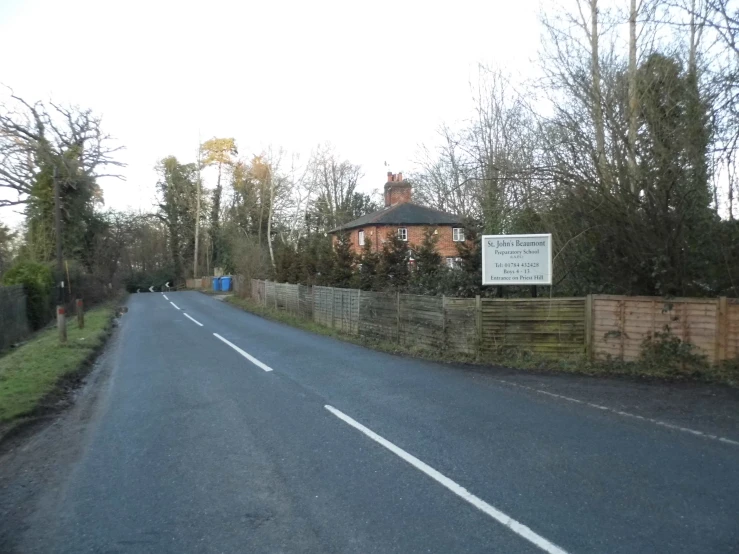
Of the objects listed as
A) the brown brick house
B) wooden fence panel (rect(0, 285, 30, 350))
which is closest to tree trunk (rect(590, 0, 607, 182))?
wooden fence panel (rect(0, 285, 30, 350))

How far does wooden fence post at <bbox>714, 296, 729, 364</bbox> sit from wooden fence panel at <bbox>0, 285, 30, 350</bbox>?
70.6 ft

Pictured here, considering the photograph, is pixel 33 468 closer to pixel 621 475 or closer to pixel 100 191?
pixel 621 475

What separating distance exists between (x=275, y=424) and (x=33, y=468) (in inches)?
115

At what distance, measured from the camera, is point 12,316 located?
24828 millimetres

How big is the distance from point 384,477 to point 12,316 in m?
22.8

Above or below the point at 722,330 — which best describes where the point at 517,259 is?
above

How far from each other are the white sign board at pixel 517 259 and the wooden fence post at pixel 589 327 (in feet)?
6.10

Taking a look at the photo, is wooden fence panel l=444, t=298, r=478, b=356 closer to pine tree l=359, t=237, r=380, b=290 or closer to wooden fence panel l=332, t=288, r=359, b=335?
wooden fence panel l=332, t=288, r=359, b=335

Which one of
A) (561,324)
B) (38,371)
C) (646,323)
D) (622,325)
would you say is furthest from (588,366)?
(38,371)

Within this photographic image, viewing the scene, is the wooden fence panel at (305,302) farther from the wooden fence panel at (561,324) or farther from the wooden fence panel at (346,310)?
the wooden fence panel at (561,324)

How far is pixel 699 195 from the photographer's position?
12984 millimetres

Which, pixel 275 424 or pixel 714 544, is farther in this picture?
pixel 275 424

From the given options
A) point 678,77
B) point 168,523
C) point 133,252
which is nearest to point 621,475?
point 168,523

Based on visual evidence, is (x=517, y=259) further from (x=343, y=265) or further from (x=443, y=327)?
(x=343, y=265)
